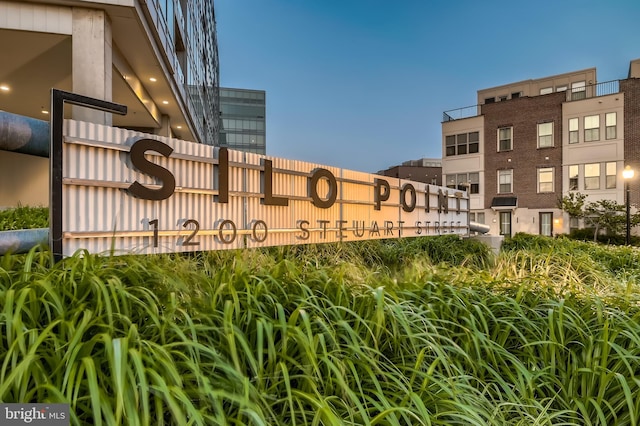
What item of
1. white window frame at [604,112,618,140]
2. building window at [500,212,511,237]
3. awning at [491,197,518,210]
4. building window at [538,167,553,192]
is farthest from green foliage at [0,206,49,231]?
white window frame at [604,112,618,140]

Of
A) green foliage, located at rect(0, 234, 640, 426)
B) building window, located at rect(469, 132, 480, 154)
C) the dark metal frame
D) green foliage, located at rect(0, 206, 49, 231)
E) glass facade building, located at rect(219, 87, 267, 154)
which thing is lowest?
green foliage, located at rect(0, 234, 640, 426)

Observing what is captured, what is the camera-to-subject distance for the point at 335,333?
8.00 ft

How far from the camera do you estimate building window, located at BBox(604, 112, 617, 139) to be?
76.3 feet

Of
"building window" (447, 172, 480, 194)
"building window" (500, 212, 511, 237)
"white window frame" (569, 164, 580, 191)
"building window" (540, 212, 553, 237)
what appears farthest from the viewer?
"building window" (447, 172, 480, 194)

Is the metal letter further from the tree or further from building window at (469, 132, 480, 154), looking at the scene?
building window at (469, 132, 480, 154)

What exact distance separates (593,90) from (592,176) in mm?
6839

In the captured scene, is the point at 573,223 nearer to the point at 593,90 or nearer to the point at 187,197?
the point at 593,90

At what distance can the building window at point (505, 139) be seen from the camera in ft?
88.6

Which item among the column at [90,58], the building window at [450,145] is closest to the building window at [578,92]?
the building window at [450,145]

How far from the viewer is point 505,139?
27188mm

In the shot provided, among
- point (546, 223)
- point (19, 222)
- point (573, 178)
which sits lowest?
point (546, 223)

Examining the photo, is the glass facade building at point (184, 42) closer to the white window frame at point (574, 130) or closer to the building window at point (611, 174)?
the white window frame at point (574, 130)

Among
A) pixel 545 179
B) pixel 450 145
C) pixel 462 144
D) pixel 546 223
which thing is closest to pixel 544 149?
pixel 545 179

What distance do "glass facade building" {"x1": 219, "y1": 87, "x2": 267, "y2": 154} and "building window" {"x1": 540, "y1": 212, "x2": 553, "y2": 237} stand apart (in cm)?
5311
